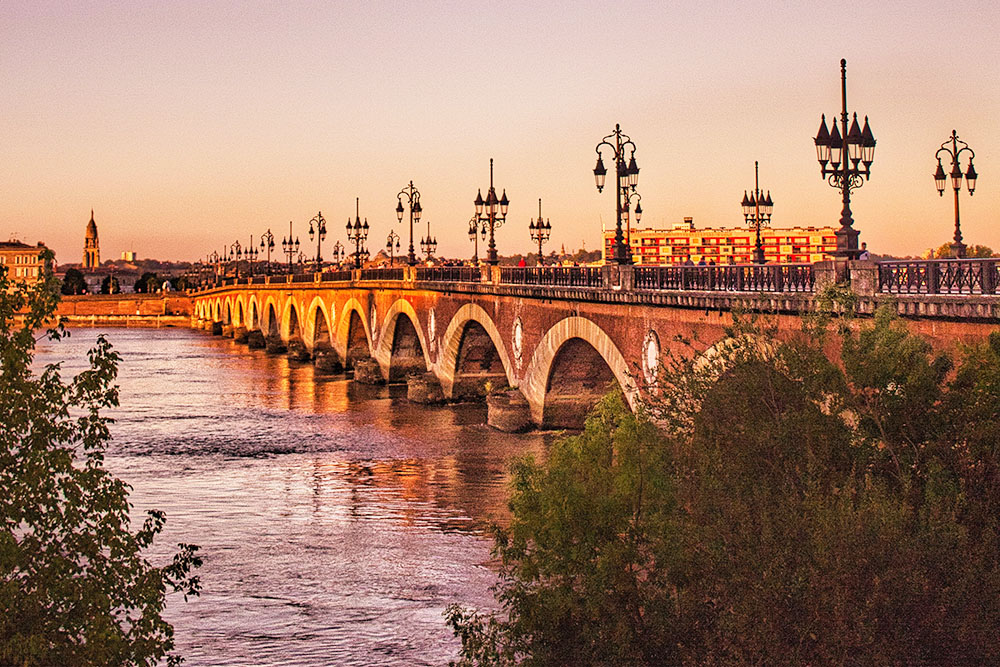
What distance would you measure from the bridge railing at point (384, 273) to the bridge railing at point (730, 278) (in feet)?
99.0

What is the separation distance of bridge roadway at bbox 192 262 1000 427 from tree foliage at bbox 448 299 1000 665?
175 centimetres

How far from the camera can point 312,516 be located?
26.6m

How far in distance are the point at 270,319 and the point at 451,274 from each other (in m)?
50.1

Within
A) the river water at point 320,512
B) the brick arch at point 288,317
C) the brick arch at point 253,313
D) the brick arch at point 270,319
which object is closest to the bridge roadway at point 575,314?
the river water at point 320,512

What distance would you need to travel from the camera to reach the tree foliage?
1098 cm

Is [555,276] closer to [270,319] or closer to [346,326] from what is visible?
[346,326]

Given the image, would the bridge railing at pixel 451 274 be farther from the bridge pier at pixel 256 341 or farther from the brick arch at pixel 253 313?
the brick arch at pixel 253 313

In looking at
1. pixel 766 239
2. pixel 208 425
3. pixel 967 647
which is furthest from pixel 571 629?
pixel 766 239

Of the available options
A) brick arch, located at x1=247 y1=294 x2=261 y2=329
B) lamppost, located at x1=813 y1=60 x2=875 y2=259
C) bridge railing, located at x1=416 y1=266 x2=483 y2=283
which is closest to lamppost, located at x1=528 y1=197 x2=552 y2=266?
bridge railing, located at x1=416 y1=266 x2=483 y2=283

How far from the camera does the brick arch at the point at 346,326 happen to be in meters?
63.7

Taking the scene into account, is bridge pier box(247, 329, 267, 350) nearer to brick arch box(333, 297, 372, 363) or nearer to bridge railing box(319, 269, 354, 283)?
bridge railing box(319, 269, 354, 283)

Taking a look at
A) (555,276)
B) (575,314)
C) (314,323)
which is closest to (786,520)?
(575,314)

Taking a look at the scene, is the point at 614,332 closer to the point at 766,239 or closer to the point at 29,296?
the point at 29,296

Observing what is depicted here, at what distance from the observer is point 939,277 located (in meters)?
15.5
